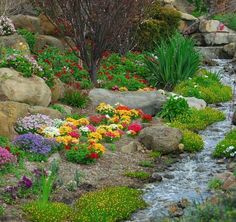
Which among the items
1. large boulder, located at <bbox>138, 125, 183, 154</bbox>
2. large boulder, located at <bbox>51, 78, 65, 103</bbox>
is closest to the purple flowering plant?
large boulder, located at <bbox>138, 125, 183, 154</bbox>

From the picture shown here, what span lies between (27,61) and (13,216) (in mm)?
7281

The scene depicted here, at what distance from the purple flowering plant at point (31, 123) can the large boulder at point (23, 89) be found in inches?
49.1

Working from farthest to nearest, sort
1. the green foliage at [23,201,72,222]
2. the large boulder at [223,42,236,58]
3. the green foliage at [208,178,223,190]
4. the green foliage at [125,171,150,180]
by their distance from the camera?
1. the large boulder at [223,42,236,58]
2. the green foliage at [125,171,150,180]
3. the green foliage at [208,178,223,190]
4. the green foliage at [23,201,72,222]

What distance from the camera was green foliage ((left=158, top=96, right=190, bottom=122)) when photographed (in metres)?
15.7

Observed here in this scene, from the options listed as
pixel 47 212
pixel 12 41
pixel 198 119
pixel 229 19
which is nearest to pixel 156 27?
pixel 12 41

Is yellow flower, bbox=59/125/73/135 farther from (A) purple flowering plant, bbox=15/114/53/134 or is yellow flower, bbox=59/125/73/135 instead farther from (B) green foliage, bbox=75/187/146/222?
(B) green foliage, bbox=75/187/146/222

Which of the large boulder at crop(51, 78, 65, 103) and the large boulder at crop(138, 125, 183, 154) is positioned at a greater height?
the large boulder at crop(138, 125, 183, 154)

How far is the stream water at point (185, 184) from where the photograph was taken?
9.53m

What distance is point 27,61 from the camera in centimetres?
1533

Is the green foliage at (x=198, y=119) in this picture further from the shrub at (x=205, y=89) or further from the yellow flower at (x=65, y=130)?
the yellow flower at (x=65, y=130)

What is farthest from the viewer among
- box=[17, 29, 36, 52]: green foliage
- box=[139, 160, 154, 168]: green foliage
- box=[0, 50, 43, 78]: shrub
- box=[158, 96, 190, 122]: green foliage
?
box=[17, 29, 36, 52]: green foliage

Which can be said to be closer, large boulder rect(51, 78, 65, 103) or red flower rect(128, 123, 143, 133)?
red flower rect(128, 123, 143, 133)

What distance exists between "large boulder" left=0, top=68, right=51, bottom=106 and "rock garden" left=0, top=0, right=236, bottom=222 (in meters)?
0.03

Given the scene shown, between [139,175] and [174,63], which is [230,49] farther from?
[139,175]
